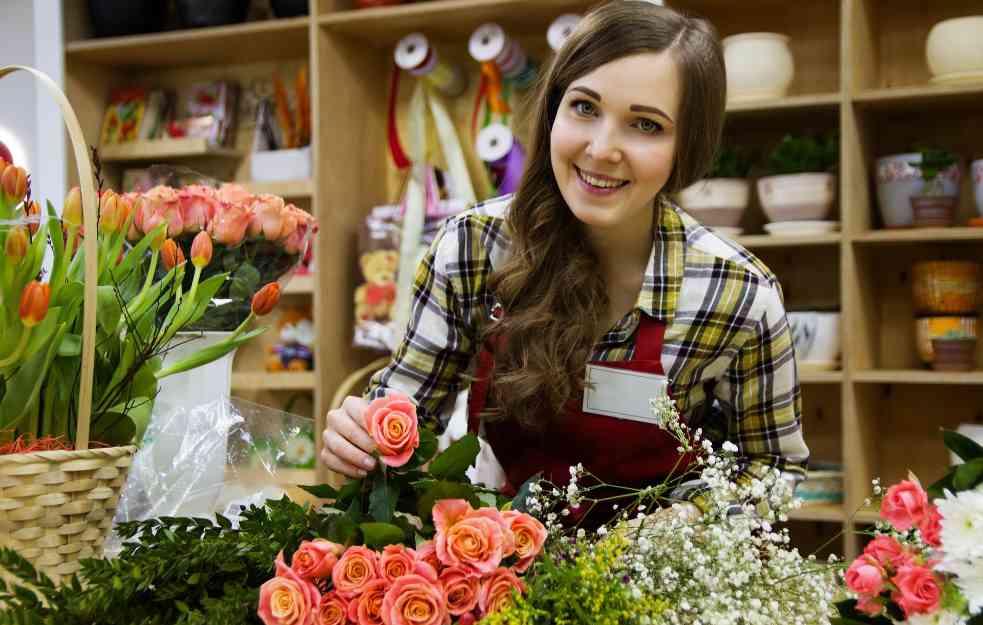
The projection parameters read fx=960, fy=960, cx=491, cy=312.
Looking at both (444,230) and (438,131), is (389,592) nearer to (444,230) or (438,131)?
(444,230)

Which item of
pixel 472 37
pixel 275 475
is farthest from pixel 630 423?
pixel 472 37

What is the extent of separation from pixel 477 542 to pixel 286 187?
93.5 inches

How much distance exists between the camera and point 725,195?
2.42 m

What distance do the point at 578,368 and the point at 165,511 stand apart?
1.73ft

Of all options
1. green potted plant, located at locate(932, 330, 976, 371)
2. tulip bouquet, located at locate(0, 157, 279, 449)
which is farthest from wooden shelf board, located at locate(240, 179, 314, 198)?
tulip bouquet, located at locate(0, 157, 279, 449)

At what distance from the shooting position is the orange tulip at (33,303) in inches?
28.1

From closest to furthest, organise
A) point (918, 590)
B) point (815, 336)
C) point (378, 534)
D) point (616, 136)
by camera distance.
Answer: point (918, 590), point (378, 534), point (616, 136), point (815, 336)

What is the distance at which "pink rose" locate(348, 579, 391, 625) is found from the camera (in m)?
0.62

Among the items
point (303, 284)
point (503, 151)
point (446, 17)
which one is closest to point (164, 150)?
point (303, 284)

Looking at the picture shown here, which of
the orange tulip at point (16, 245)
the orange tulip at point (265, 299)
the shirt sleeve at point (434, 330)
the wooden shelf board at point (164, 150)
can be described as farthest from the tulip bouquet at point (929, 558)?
the wooden shelf board at point (164, 150)

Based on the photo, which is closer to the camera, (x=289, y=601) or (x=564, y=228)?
(x=289, y=601)

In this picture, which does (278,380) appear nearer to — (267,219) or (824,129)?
(824,129)

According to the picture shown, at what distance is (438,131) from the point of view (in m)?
2.82

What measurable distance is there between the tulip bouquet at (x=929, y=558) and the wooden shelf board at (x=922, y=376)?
5.80 ft
